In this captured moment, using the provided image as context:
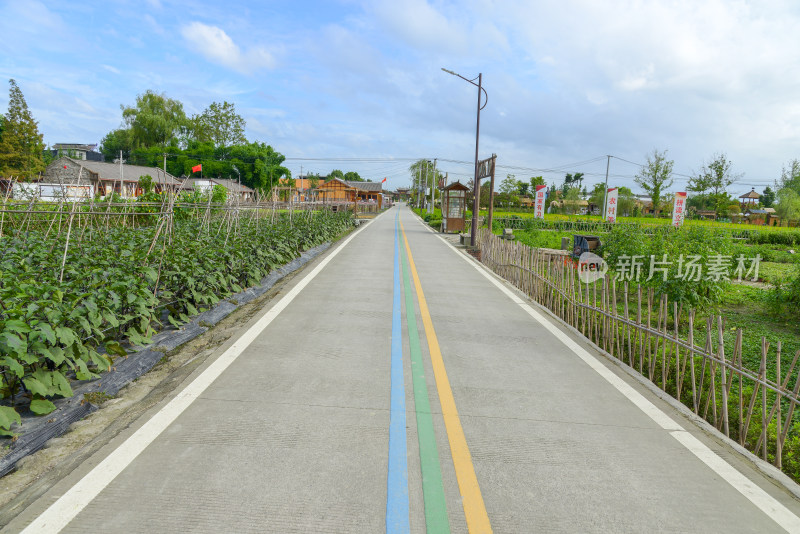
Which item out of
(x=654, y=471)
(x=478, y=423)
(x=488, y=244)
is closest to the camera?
(x=654, y=471)

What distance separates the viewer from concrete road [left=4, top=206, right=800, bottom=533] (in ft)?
8.85

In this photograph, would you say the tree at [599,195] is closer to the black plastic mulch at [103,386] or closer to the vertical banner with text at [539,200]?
the vertical banner with text at [539,200]

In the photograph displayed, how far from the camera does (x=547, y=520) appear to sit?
2686 millimetres

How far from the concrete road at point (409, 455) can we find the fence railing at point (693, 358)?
16.7 inches

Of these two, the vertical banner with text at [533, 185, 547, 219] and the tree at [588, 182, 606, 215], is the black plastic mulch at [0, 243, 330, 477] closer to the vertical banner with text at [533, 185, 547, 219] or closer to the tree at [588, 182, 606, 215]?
the vertical banner with text at [533, 185, 547, 219]

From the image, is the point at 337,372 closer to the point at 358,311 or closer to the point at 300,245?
the point at 358,311

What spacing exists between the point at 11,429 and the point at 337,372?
8.49 ft

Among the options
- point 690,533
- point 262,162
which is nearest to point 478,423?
point 690,533

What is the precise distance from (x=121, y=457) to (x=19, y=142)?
62146 millimetres

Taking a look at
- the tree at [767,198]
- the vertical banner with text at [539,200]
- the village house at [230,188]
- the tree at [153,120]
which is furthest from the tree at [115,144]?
the tree at [767,198]

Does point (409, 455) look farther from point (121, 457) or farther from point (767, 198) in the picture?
point (767, 198)

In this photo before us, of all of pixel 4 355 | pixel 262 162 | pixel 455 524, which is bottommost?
pixel 455 524

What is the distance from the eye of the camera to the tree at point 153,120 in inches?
2820

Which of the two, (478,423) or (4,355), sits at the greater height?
(4,355)
